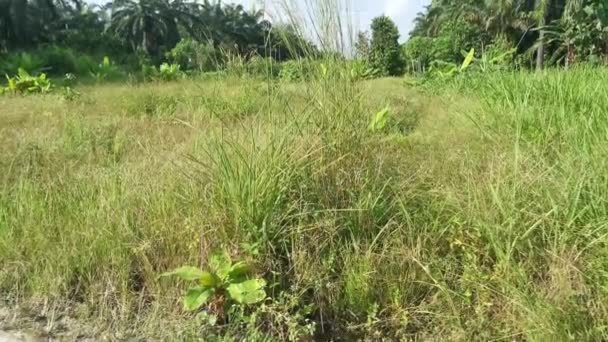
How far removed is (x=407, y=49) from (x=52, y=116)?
24.3m

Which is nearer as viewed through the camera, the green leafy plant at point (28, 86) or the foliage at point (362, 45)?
the foliage at point (362, 45)

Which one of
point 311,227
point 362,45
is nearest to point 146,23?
point 362,45

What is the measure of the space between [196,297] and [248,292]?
0.66 ft

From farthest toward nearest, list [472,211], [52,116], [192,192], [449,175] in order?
[52,116] < [449,175] < [192,192] < [472,211]

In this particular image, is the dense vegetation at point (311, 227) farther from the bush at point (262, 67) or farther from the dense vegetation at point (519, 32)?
the dense vegetation at point (519, 32)

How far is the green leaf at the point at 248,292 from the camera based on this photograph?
1.74m

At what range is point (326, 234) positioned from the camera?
2072mm

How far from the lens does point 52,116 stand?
640 cm

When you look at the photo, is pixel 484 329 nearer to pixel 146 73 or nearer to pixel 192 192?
pixel 192 192

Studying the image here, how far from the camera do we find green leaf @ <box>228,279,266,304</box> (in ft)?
5.72

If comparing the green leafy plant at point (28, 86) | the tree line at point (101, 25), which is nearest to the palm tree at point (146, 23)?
the tree line at point (101, 25)

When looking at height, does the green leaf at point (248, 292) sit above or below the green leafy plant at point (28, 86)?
below

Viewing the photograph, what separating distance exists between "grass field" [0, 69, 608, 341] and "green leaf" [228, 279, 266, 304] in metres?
0.07

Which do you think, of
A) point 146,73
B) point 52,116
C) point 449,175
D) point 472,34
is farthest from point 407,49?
point 449,175
